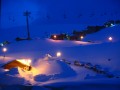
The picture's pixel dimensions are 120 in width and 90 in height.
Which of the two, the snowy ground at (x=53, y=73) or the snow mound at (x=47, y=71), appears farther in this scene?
the snow mound at (x=47, y=71)

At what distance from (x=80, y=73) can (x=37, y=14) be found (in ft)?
323

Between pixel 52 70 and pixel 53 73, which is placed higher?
pixel 52 70

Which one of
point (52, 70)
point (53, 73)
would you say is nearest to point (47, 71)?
point (52, 70)

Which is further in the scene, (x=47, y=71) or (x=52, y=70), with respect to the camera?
(x=47, y=71)

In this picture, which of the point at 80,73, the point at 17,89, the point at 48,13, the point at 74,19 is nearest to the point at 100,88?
the point at 17,89

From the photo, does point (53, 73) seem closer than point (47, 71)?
Yes

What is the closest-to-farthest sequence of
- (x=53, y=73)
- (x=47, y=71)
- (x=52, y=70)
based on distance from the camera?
(x=53, y=73) → (x=52, y=70) → (x=47, y=71)

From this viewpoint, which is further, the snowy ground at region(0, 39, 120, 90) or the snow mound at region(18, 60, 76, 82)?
the snow mound at region(18, 60, 76, 82)

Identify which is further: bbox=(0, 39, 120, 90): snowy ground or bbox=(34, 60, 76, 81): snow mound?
bbox=(34, 60, 76, 81): snow mound

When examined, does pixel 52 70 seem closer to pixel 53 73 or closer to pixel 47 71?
pixel 47 71

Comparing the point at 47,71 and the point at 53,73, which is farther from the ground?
the point at 47,71

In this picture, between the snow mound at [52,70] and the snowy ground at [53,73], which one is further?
the snow mound at [52,70]

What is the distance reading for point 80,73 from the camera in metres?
20.4


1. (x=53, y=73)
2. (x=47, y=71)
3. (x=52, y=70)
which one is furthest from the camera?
(x=47, y=71)
